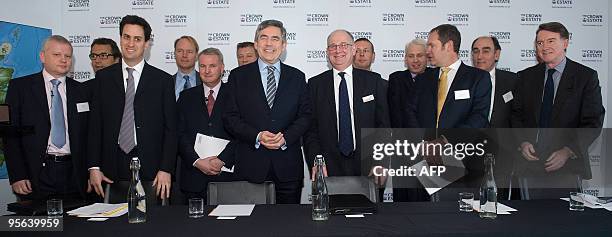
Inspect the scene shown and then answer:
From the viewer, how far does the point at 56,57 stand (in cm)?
330

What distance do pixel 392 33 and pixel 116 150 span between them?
3.07 meters

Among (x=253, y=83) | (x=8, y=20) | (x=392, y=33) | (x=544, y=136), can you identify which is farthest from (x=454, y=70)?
(x=8, y=20)

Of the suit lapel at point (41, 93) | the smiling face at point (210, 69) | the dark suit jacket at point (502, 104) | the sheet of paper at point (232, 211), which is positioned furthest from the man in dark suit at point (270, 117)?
the dark suit jacket at point (502, 104)

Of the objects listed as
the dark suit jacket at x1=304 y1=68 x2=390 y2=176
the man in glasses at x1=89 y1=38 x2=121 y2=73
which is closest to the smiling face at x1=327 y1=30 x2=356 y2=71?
the dark suit jacket at x1=304 y1=68 x2=390 y2=176

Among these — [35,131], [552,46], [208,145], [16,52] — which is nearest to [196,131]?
[208,145]

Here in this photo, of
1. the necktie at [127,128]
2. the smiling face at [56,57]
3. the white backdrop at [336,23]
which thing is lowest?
Answer: the necktie at [127,128]

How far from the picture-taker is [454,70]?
3420 mm

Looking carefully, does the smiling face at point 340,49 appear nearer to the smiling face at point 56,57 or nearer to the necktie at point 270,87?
the necktie at point 270,87

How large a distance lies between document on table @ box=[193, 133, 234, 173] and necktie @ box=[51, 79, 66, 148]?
901 mm

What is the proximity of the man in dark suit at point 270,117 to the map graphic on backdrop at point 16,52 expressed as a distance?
Result: 2.49 meters

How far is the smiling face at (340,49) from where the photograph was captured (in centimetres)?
346

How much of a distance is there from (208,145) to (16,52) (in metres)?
2.45

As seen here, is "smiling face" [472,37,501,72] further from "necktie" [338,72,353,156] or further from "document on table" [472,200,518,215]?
"document on table" [472,200,518,215]

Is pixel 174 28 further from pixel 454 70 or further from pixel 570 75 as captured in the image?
pixel 570 75
